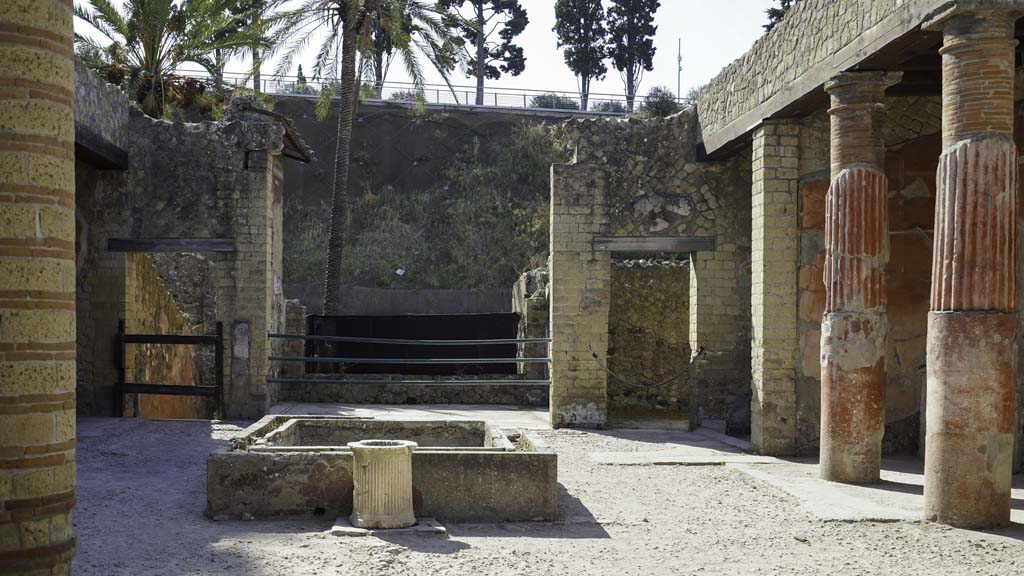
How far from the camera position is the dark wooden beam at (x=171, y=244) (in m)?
13.2

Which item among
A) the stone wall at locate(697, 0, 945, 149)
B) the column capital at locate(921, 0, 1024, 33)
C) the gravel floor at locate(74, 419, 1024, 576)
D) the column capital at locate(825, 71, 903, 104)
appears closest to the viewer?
the gravel floor at locate(74, 419, 1024, 576)

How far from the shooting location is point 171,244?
13188 millimetres

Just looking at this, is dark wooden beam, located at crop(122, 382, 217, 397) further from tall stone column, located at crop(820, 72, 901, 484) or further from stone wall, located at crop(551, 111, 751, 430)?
tall stone column, located at crop(820, 72, 901, 484)

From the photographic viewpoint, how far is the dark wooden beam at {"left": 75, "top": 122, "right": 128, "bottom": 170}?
11385mm

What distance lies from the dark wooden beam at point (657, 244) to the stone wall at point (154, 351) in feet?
21.4

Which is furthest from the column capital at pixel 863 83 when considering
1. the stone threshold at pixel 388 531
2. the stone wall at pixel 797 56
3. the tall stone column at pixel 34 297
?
the tall stone column at pixel 34 297

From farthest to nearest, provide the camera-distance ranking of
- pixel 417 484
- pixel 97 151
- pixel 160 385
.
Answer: pixel 160 385, pixel 97 151, pixel 417 484

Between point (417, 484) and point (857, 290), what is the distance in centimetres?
445

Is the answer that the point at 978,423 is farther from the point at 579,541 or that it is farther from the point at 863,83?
the point at 863,83

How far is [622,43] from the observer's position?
43.5 metres

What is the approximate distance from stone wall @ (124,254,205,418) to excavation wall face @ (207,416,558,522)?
682 cm

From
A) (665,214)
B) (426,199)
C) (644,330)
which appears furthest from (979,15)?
(426,199)

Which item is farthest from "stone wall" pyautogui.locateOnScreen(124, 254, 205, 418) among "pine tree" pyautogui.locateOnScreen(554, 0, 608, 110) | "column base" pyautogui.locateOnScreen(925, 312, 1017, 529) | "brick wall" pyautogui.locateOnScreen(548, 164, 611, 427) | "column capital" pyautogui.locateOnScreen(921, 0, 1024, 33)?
"pine tree" pyautogui.locateOnScreen(554, 0, 608, 110)

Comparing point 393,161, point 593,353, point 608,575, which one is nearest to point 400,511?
point 608,575
